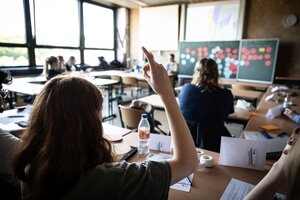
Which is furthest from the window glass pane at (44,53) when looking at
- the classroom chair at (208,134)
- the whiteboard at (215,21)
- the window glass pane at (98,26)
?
the classroom chair at (208,134)

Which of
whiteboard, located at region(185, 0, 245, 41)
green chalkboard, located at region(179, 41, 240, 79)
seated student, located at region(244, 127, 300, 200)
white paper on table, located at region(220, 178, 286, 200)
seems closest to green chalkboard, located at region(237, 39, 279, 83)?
green chalkboard, located at region(179, 41, 240, 79)

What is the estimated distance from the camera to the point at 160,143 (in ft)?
4.64

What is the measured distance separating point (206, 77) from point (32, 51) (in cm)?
522

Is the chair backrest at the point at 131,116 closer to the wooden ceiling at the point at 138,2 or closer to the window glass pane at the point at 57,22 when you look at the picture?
the window glass pane at the point at 57,22

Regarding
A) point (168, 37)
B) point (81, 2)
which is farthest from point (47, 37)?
point (168, 37)

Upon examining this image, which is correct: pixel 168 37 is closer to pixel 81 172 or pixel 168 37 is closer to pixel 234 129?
pixel 234 129

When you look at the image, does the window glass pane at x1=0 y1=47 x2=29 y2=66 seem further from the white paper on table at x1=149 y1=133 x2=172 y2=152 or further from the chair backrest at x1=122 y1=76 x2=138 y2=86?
the white paper on table at x1=149 y1=133 x2=172 y2=152

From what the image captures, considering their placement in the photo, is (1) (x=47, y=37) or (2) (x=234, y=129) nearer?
(2) (x=234, y=129)

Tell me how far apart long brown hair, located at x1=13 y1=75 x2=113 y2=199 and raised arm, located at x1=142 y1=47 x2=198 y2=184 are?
0.23 m

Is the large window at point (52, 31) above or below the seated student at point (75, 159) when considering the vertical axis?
above

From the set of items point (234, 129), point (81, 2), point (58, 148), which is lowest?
point (234, 129)

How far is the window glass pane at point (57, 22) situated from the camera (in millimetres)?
5773

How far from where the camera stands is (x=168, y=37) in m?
7.50

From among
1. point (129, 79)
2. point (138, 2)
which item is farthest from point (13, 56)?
point (138, 2)
